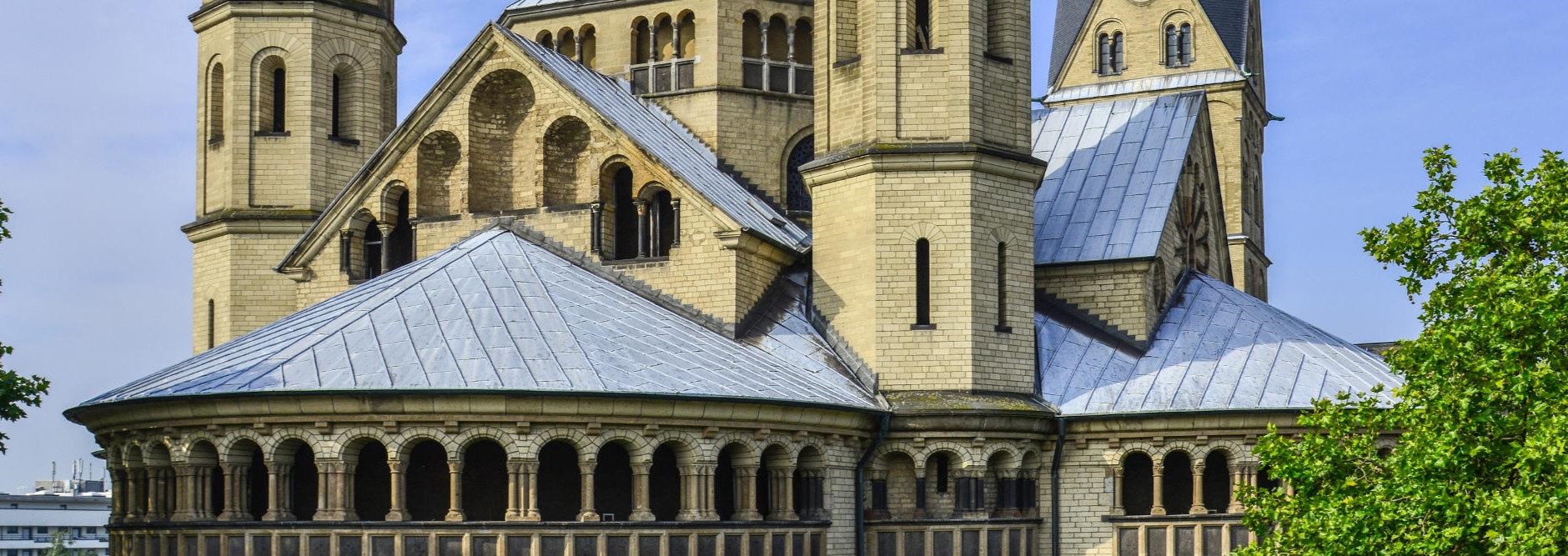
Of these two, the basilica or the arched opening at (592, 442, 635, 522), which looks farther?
the arched opening at (592, 442, 635, 522)

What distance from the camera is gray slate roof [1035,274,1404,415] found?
3156 cm

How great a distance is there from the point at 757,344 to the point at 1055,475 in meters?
4.87

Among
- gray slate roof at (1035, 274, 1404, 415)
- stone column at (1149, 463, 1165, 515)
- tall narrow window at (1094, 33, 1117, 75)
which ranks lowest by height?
stone column at (1149, 463, 1165, 515)

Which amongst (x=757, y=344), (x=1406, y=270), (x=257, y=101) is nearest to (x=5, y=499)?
(x=257, y=101)

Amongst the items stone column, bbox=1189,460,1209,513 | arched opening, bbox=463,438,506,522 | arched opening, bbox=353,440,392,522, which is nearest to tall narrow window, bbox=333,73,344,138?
Answer: arched opening, bbox=353,440,392,522

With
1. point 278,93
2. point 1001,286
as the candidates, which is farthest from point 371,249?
point 1001,286

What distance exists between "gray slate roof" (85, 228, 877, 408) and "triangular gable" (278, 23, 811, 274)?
6.57 ft

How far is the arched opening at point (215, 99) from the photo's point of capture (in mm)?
37656

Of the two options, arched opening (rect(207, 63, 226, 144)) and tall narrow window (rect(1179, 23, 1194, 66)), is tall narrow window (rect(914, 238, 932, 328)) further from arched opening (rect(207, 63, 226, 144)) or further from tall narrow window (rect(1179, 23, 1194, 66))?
tall narrow window (rect(1179, 23, 1194, 66))

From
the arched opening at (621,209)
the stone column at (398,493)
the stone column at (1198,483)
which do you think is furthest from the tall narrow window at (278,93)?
the stone column at (1198,483)

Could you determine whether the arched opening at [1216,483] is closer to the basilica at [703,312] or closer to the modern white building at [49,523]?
the basilica at [703,312]

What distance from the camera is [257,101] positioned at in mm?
37000

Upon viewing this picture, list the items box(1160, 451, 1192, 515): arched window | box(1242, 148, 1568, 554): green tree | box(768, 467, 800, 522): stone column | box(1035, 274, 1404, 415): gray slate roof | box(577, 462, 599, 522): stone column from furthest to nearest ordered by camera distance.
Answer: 1. box(1160, 451, 1192, 515): arched window
2. box(1035, 274, 1404, 415): gray slate roof
3. box(768, 467, 800, 522): stone column
4. box(577, 462, 599, 522): stone column
5. box(1242, 148, 1568, 554): green tree

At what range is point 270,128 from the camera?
37406mm
